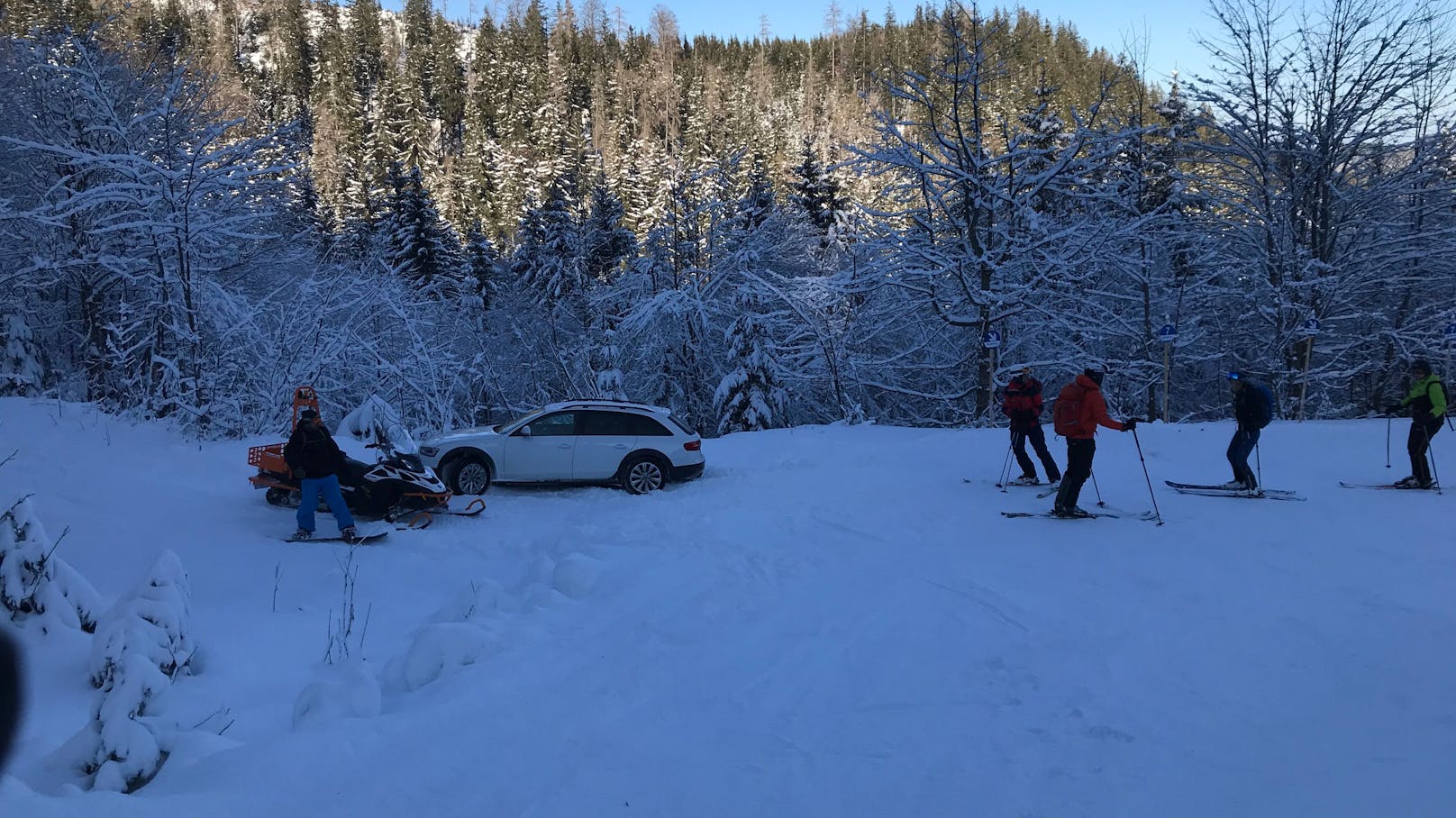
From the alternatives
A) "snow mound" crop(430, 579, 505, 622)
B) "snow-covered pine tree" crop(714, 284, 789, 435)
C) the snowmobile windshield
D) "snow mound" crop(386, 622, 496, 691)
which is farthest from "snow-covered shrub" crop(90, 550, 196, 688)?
"snow-covered pine tree" crop(714, 284, 789, 435)

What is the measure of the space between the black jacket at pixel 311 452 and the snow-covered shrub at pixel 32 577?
4049mm

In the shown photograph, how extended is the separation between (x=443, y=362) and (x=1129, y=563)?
54.8ft

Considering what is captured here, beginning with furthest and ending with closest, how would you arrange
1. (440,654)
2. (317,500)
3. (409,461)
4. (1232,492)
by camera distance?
(409,461), (1232,492), (317,500), (440,654)

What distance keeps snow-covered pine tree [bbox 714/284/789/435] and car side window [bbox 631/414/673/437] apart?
34.9 ft

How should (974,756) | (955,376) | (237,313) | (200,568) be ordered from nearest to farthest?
(974,756)
(200,568)
(237,313)
(955,376)

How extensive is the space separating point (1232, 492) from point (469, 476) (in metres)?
11.6

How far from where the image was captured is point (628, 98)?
98.2m

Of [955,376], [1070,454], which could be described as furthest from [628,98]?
[1070,454]

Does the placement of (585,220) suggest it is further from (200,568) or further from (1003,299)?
(200,568)

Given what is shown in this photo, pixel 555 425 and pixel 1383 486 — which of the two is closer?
pixel 1383 486

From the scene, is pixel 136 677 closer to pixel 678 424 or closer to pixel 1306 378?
pixel 678 424

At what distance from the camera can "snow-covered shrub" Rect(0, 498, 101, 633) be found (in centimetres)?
479

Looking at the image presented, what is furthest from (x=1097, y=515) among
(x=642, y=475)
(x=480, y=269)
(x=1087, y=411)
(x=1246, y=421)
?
(x=480, y=269)

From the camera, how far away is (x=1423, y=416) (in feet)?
35.1
